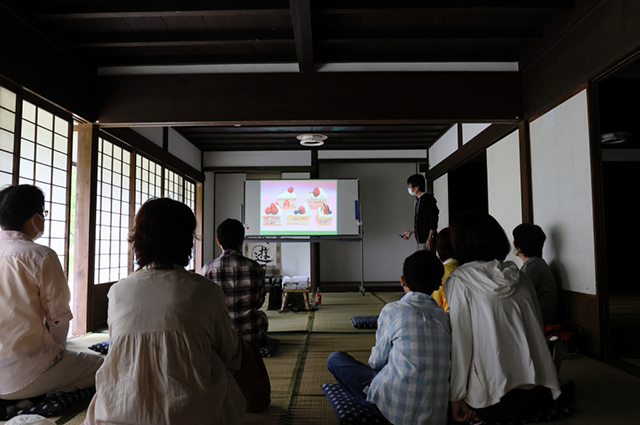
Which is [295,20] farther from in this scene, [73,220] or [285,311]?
[285,311]

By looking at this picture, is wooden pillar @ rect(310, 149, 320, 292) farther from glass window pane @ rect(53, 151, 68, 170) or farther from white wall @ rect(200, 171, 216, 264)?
glass window pane @ rect(53, 151, 68, 170)

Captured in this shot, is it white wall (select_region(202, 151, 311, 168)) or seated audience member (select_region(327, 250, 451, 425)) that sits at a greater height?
white wall (select_region(202, 151, 311, 168))

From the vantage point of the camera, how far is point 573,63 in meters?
3.33

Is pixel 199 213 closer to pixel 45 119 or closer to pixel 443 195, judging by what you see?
pixel 443 195

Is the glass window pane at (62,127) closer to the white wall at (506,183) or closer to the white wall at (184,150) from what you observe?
the white wall at (184,150)

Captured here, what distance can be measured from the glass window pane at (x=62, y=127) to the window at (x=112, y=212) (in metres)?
0.53

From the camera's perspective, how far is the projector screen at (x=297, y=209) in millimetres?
7434

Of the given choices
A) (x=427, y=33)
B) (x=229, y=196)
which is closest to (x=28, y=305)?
(x=427, y=33)

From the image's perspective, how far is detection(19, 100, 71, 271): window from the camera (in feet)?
11.3

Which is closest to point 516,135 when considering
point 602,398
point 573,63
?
point 573,63

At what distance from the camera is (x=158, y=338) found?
125 cm

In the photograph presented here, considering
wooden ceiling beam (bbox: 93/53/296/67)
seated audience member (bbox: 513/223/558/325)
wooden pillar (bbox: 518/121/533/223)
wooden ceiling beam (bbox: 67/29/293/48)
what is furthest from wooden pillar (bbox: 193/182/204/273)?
seated audience member (bbox: 513/223/558/325)

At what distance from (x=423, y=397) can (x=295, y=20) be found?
2.78m

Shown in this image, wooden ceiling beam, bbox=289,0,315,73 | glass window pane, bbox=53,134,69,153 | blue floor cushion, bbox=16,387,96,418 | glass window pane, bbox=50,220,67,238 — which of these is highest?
wooden ceiling beam, bbox=289,0,315,73
